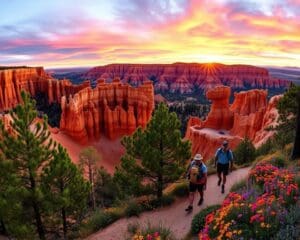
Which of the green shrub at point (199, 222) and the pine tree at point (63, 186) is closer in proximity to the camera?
the green shrub at point (199, 222)

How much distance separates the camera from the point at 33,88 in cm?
7712

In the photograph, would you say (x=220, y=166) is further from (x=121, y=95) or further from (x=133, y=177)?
(x=121, y=95)

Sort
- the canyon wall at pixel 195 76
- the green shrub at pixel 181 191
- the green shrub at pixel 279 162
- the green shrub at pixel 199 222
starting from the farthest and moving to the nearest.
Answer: the canyon wall at pixel 195 76
the green shrub at pixel 181 191
the green shrub at pixel 279 162
the green shrub at pixel 199 222

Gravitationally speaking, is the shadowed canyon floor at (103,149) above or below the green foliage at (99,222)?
below

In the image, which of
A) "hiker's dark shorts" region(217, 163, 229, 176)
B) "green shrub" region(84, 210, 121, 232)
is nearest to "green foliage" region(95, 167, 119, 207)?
"green shrub" region(84, 210, 121, 232)

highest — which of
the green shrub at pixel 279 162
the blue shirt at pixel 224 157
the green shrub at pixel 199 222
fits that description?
the blue shirt at pixel 224 157

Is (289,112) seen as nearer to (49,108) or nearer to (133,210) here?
(133,210)

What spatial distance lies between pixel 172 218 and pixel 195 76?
15729cm

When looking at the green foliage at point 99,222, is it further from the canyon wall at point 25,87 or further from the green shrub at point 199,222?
the canyon wall at point 25,87

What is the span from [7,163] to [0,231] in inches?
318

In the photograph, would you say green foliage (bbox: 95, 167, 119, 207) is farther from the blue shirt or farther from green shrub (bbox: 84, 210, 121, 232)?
the blue shirt

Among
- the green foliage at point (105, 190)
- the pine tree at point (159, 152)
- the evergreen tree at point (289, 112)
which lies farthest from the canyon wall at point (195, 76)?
the pine tree at point (159, 152)

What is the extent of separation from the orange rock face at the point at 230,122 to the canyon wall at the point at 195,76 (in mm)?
114088

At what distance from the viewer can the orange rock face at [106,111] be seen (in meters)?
39.1
